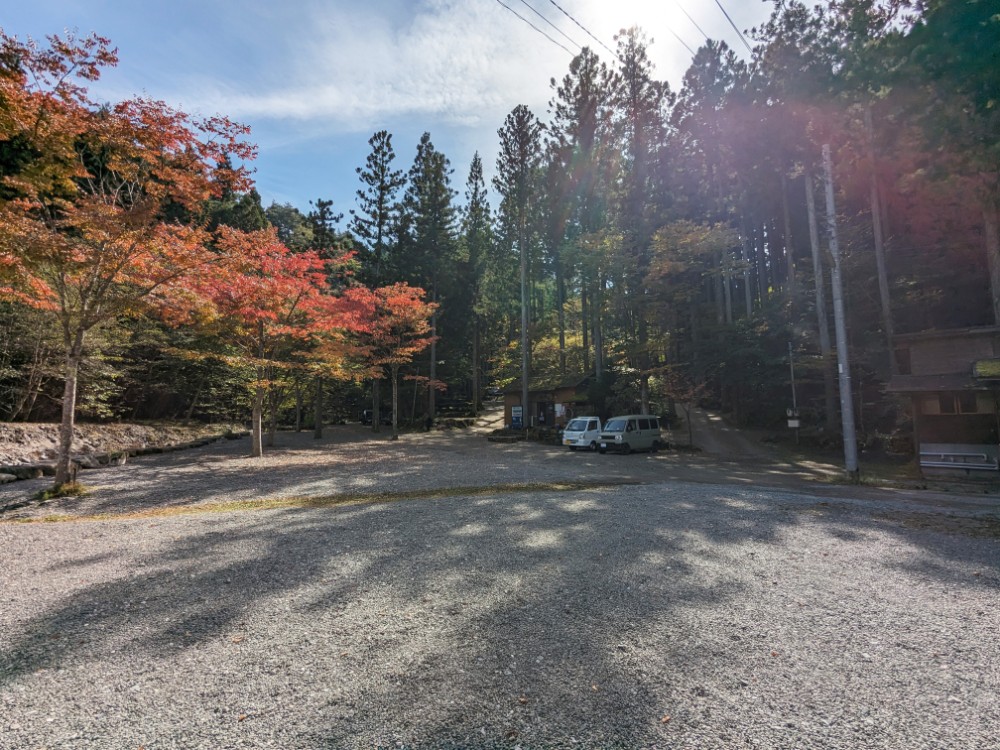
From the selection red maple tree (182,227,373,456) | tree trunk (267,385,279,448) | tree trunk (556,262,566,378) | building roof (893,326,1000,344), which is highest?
tree trunk (556,262,566,378)

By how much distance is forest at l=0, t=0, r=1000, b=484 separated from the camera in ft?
27.3

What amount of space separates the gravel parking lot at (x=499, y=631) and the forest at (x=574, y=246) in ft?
20.3

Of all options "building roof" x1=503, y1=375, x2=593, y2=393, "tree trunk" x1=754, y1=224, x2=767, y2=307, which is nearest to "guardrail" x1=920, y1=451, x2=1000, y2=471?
"building roof" x1=503, y1=375, x2=593, y2=393

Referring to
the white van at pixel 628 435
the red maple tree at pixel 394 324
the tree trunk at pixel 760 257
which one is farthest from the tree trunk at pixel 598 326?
the tree trunk at pixel 760 257

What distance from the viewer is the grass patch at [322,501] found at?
6.75 metres

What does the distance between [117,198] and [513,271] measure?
3061 cm

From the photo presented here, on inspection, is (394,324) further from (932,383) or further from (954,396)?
(954,396)

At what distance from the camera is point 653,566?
458cm

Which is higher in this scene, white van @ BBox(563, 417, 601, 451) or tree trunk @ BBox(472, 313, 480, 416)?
tree trunk @ BBox(472, 313, 480, 416)

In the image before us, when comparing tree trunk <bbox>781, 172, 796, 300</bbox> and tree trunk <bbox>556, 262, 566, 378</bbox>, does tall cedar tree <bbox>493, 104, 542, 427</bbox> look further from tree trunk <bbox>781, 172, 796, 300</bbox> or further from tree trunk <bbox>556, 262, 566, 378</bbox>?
tree trunk <bbox>781, 172, 796, 300</bbox>

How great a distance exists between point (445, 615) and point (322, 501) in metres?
5.11

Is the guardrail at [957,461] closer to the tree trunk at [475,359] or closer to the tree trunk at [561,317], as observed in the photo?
the tree trunk at [561,317]

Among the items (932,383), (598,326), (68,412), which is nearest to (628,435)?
(932,383)

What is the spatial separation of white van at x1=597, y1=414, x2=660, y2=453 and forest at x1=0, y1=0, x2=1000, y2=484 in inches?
116
